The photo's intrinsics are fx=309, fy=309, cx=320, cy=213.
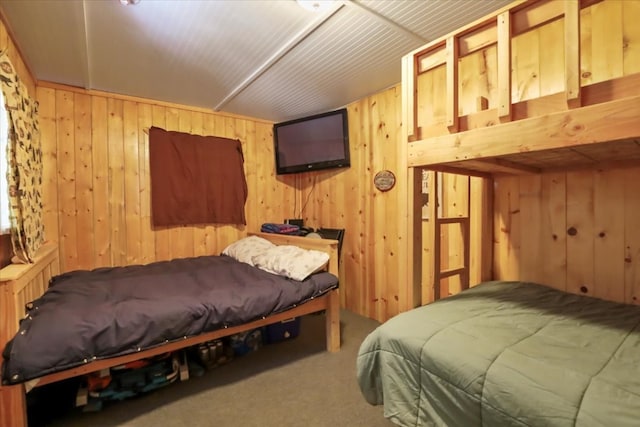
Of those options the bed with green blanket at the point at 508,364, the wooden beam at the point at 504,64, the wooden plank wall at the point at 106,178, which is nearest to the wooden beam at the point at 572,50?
the wooden beam at the point at 504,64

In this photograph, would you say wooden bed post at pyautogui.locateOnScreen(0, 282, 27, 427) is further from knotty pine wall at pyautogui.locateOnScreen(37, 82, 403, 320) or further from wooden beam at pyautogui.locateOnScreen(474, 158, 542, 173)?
wooden beam at pyautogui.locateOnScreen(474, 158, 542, 173)

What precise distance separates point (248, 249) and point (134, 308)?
4.33 ft

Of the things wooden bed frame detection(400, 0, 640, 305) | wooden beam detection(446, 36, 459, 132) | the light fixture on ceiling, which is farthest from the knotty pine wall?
wooden beam detection(446, 36, 459, 132)

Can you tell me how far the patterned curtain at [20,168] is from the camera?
5.43ft

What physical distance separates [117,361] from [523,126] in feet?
6.82

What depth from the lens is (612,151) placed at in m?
1.27

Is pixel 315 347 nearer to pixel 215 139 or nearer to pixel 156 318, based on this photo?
pixel 156 318

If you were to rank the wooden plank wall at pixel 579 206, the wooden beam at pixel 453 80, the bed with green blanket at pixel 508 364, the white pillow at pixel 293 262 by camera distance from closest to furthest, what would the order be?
1. the bed with green blanket at pixel 508 364
2. the wooden beam at pixel 453 80
3. the wooden plank wall at pixel 579 206
4. the white pillow at pixel 293 262

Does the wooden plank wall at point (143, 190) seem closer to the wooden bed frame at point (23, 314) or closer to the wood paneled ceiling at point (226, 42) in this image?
the wood paneled ceiling at point (226, 42)

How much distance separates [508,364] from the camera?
3.20 ft

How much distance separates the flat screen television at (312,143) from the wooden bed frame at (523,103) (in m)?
1.26

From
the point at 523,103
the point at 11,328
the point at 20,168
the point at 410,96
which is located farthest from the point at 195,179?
the point at 523,103

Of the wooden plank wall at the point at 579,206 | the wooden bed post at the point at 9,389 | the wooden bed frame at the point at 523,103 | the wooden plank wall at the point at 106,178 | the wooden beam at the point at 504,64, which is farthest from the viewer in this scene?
the wooden plank wall at the point at 106,178

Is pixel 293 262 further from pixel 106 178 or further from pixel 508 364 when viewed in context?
pixel 106 178
